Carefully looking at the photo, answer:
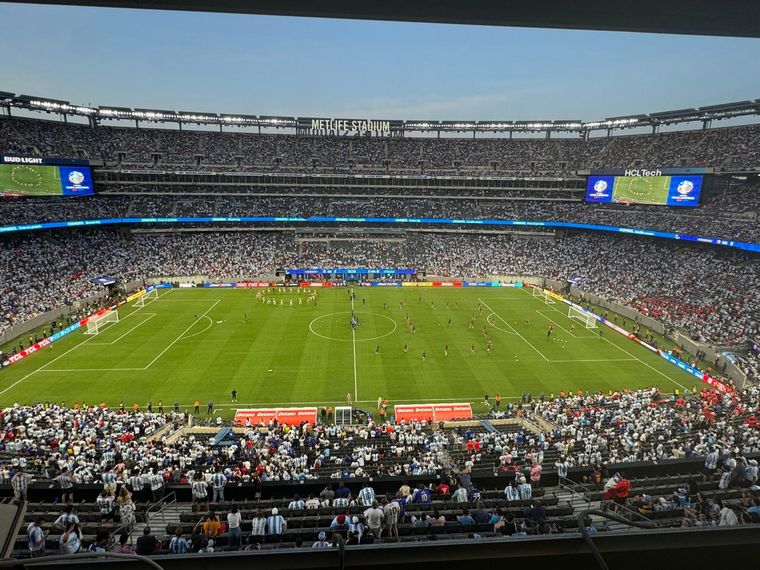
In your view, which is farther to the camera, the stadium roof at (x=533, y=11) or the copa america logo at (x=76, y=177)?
the copa america logo at (x=76, y=177)

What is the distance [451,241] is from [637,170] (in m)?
28.8

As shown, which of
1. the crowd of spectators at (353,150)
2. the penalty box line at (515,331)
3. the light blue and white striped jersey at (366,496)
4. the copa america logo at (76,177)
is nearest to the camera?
the light blue and white striped jersey at (366,496)

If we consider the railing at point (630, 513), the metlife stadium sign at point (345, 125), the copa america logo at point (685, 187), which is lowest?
the railing at point (630, 513)

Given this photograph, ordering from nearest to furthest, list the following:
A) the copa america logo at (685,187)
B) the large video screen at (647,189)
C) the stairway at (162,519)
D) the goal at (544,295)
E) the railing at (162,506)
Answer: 1. the stairway at (162,519)
2. the railing at (162,506)
3. the copa america logo at (685,187)
4. the large video screen at (647,189)
5. the goal at (544,295)

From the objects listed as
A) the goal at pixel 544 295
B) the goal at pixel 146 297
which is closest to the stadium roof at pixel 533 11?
the goal at pixel 146 297

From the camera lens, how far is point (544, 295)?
5938cm

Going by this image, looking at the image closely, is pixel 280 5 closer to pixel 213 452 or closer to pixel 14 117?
pixel 213 452

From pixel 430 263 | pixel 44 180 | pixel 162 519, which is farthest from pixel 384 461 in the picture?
pixel 44 180

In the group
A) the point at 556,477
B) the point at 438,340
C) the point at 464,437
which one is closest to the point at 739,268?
the point at 438,340

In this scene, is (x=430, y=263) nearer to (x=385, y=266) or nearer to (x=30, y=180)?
(x=385, y=266)

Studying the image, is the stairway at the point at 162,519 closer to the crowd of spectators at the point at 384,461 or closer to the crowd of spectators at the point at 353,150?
the crowd of spectators at the point at 384,461

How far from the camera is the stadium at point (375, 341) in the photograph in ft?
32.0

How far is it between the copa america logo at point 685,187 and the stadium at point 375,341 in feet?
1.05

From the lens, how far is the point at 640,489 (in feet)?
42.5
